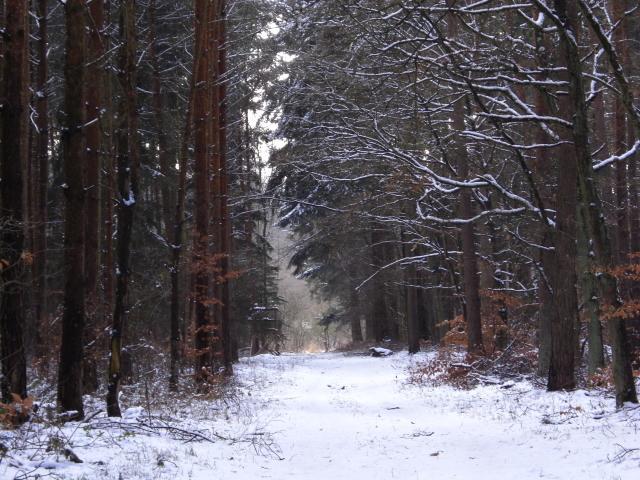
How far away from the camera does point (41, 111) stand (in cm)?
1388

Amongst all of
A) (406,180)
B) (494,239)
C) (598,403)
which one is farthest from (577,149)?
(494,239)

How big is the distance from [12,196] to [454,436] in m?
6.64

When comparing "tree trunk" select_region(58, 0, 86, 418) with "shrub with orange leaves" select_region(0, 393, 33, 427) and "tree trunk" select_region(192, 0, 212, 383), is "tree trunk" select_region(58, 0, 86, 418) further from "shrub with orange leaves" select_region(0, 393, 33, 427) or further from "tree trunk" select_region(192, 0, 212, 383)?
"tree trunk" select_region(192, 0, 212, 383)

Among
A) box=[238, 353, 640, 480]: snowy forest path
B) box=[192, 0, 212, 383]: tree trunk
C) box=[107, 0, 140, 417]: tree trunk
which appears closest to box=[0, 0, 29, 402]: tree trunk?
box=[107, 0, 140, 417]: tree trunk

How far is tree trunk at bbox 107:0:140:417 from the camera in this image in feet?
28.3

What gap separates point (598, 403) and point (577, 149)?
12.1 feet

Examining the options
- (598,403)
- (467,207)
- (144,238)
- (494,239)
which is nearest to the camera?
(598,403)

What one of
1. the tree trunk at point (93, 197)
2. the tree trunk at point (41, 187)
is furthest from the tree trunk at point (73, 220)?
the tree trunk at point (41, 187)

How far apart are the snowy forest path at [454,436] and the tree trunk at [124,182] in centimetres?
250

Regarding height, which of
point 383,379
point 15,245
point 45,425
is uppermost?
point 15,245

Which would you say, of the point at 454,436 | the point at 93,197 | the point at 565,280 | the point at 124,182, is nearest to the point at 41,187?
the point at 93,197

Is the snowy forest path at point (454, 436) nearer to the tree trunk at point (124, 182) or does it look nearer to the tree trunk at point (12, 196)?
the tree trunk at point (124, 182)

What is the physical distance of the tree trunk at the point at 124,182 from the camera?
8.62 meters

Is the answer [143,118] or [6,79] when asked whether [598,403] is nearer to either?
[6,79]
